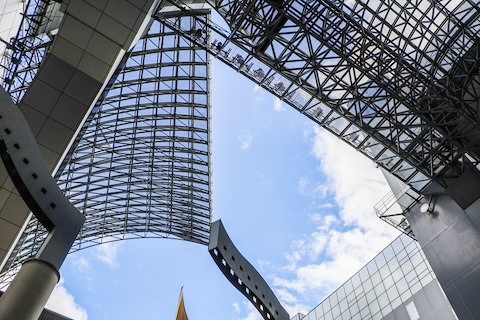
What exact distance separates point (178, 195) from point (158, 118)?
31.2ft

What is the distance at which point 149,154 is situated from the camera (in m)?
33.8

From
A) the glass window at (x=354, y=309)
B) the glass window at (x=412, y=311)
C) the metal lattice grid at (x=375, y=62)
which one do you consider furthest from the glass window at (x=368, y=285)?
the metal lattice grid at (x=375, y=62)

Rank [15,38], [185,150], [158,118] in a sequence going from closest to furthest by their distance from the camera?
[15,38] < [158,118] < [185,150]

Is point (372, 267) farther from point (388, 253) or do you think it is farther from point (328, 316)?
point (328, 316)

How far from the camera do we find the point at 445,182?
77.8 ft

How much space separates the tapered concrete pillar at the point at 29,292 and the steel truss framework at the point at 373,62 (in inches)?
432

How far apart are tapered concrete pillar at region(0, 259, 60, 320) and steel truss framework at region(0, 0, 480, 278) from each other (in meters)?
11.0

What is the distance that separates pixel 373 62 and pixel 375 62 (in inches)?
4.3

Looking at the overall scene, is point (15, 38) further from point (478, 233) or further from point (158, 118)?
point (478, 233)

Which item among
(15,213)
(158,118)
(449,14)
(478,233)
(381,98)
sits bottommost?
(15,213)

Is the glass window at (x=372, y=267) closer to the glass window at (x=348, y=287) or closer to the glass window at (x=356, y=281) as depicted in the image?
the glass window at (x=356, y=281)

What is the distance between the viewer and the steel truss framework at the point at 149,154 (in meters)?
27.6

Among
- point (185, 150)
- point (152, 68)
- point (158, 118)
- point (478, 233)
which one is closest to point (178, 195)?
point (185, 150)

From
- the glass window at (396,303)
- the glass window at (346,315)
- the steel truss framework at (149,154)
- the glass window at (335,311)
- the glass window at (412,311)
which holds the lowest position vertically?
the glass window at (412,311)
